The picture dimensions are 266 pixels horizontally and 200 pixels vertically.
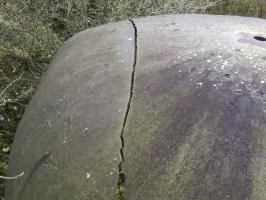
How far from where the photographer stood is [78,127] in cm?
192

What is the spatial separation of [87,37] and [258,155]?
3.78 feet

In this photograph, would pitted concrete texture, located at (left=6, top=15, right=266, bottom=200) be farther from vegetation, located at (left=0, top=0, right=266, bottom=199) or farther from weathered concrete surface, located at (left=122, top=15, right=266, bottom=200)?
vegetation, located at (left=0, top=0, right=266, bottom=199)

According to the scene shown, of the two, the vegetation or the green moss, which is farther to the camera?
the vegetation

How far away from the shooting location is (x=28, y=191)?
1978mm

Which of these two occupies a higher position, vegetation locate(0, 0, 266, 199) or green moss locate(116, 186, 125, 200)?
green moss locate(116, 186, 125, 200)

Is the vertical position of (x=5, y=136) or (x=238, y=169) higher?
(x=238, y=169)

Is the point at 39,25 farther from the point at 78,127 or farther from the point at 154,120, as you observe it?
the point at 154,120

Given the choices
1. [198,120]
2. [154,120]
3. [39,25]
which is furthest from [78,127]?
[39,25]

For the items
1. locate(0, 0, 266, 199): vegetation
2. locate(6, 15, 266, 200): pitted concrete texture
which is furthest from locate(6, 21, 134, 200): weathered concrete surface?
locate(0, 0, 266, 199): vegetation

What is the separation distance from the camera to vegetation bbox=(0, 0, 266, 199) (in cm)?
422

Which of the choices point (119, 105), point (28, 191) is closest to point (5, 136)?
point (28, 191)

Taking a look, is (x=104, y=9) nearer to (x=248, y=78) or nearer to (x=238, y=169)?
(x=248, y=78)

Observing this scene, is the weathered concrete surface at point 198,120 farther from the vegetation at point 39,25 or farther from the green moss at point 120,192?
the vegetation at point 39,25

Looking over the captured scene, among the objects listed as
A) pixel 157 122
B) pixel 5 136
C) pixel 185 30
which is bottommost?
pixel 5 136
